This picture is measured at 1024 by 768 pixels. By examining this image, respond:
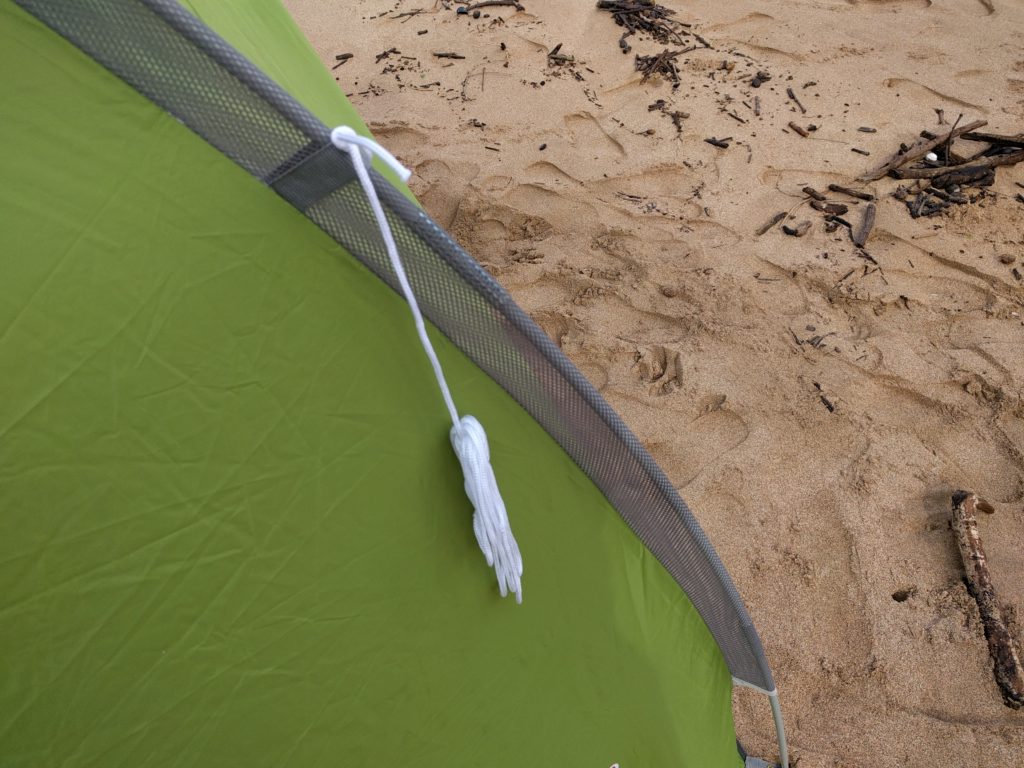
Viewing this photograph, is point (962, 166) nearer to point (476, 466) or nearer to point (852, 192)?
point (852, 192)

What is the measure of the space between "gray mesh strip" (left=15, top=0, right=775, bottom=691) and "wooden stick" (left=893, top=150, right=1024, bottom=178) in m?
2.48

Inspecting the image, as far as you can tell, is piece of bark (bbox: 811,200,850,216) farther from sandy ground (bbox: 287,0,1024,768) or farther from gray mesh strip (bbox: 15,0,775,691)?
gray mesh strip (bbox: 15,0,775,691)

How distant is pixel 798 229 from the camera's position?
2873 mm

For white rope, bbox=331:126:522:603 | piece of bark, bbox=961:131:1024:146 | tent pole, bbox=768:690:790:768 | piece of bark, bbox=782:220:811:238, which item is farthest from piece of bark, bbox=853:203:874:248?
white rope, bbox=331:126:522:603

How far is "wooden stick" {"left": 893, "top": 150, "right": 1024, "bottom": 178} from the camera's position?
9.97 ft

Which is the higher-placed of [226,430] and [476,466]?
[226,430]

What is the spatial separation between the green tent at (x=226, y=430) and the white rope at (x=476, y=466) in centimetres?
3

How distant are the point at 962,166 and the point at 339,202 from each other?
3.06 m

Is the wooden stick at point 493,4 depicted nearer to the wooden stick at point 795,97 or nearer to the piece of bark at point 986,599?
the wooden stick at point 795,97

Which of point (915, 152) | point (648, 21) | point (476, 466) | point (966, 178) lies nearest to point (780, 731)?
point (476, 466)

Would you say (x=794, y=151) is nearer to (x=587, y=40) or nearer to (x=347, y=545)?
(x=587, y=40)

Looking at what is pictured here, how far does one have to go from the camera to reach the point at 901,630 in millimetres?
1803

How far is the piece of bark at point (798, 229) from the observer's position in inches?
112

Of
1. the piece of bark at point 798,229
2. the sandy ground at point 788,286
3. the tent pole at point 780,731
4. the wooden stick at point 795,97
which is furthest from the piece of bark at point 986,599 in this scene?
the wooden stick at point 795,97
